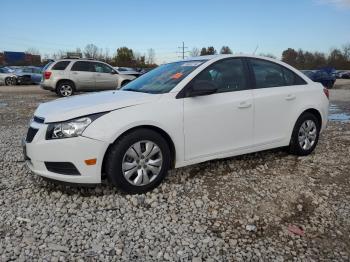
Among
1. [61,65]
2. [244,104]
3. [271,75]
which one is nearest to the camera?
[244,104]

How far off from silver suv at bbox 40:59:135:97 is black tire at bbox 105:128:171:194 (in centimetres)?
1252

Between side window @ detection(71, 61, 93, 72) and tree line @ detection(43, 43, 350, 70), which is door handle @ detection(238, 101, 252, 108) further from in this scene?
tree line @ detection(43, 43, 350, 70)

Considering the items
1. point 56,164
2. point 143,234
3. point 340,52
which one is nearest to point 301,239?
point 143,234

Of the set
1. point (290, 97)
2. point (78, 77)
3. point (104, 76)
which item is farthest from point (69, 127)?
point (104, 76)

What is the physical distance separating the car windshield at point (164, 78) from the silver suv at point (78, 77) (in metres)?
11.3

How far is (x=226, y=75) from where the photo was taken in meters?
4.70

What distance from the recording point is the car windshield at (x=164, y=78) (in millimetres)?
4402

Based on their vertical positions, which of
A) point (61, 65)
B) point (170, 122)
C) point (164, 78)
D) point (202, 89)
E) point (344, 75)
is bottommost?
point (344, 75)

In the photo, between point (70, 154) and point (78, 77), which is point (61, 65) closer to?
point (78, 77)

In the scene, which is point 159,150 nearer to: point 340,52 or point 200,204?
point 200,204

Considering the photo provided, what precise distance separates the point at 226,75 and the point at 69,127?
2.14 m

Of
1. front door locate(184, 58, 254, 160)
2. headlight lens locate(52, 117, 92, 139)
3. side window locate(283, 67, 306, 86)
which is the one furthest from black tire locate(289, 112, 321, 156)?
headlight lens locate(52, 117, 92, 139)

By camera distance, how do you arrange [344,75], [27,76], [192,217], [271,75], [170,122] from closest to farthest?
[192,217], [170,122], [271,75], [27,76], [344,75]

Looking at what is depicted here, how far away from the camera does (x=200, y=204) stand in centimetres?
383
